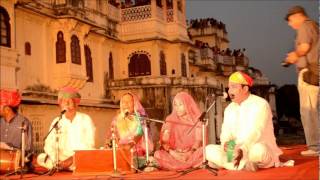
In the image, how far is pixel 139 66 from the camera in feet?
80.0

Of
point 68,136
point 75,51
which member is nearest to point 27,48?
point 75,51

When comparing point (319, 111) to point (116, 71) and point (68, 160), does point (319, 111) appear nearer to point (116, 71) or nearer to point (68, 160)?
point (68, 160)

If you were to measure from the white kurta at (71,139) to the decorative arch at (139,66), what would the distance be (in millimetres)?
16674

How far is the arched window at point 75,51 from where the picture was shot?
61.7 feet

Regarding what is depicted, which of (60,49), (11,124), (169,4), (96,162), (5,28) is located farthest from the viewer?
(169,4)

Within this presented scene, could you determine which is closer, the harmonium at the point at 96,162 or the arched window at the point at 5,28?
the harmonium at the point at 96,162

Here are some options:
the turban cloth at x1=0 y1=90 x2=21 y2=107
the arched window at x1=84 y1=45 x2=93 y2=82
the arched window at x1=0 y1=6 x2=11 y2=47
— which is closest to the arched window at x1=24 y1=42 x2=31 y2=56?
the arched window at x1=0 y1=6 x2=11 y2=47

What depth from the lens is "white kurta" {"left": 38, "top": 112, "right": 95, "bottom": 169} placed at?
750 centimetres

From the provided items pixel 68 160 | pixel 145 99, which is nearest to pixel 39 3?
pixel 145 99

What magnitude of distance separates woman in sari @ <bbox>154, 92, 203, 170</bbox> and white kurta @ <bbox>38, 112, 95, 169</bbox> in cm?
112

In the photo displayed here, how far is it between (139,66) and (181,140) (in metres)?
16.9

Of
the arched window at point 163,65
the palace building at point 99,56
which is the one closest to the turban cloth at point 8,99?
the palace building at point 99,56

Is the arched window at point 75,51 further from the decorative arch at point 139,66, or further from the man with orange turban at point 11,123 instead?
the man with orange turban at point 11,123

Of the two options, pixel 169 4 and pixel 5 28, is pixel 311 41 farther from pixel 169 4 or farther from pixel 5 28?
pixel 169 4
